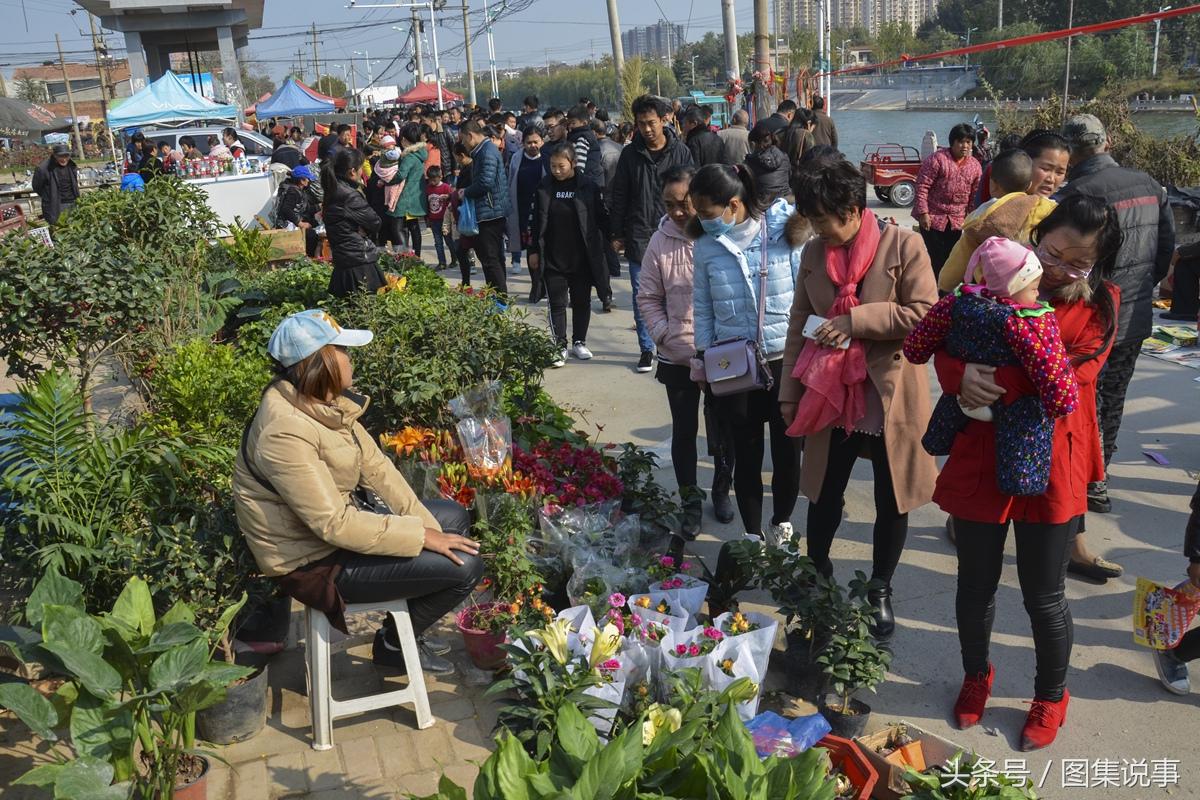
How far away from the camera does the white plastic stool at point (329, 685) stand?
3.41m

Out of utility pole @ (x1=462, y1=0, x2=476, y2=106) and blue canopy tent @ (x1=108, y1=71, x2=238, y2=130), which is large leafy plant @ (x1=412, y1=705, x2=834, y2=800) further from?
utility pole @ (x1=462, y1=0, x2=476, y2=106)

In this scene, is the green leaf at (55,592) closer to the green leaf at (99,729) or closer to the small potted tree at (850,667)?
the green leaf at (99,729)

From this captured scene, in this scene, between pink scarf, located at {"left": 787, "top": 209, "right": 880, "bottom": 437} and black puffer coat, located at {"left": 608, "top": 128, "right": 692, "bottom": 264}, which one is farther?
black puffer coat, located at {"left": 608, "top": 128, "right": 692, "bottom": 264}

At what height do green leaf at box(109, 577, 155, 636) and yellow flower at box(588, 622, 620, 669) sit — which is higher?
green leaf at box(109, 577, 155, 636)

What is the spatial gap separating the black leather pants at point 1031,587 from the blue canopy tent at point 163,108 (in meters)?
19.9

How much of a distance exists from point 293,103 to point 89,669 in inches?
1215

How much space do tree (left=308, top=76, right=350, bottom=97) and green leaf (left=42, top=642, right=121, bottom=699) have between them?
3697 inches

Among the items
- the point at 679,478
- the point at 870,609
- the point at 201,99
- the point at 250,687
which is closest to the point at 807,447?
the point at 870,609

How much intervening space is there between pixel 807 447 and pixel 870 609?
761mm

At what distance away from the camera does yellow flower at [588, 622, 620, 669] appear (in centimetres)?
323

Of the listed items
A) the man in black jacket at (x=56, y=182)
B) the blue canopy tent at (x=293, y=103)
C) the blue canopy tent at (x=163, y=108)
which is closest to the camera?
the man in black jacket at (x=56, y=182)

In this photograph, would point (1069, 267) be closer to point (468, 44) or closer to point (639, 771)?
point (639, 771)

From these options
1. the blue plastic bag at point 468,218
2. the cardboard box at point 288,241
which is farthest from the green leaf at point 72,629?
the cardboard box at point 288,241

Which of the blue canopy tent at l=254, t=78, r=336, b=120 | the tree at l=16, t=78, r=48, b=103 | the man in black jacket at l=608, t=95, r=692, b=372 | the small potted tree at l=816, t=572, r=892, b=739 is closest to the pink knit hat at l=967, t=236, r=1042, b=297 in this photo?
the small potted tree at l=816, t=572, r=892, b=739
